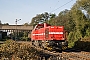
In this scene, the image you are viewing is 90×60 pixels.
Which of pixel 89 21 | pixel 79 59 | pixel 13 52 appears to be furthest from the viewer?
pixel 89 21

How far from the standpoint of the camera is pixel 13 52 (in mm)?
13320

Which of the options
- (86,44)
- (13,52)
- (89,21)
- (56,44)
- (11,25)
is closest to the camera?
(13,52)

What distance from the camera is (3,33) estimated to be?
283 ft

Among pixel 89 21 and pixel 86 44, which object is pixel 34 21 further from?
pixel 86 44

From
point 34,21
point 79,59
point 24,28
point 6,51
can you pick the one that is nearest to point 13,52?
point 6,51

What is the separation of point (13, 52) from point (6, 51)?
514 mm

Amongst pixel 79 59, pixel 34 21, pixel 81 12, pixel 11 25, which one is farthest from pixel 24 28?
pixel 79 59

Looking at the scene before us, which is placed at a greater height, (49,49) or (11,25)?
(11,25)

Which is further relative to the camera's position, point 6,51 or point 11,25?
point 11,25

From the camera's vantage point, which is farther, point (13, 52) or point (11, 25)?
point (11, 25)

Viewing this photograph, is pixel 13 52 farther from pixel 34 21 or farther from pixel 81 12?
pixel 34 21

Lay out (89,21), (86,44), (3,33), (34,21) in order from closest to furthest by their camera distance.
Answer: (86,44)
(89,21)
(3,33)
(34,21)

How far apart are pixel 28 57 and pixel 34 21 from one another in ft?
381

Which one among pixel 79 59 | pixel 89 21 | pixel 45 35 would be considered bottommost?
pixel 79 59
